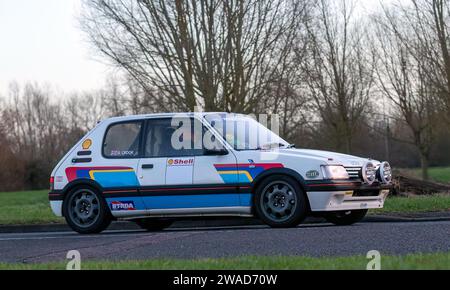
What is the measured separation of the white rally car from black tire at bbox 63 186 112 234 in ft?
0.05

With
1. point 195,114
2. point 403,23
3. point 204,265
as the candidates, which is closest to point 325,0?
point 403,23

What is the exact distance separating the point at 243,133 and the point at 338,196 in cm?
178

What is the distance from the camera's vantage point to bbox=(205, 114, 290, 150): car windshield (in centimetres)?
1205

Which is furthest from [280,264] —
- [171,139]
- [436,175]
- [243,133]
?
[436,175]

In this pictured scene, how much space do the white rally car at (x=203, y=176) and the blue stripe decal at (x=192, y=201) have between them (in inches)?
0.5

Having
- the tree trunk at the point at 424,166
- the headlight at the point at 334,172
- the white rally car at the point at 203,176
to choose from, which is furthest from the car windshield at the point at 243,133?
the tree trunk at the point at 424,166

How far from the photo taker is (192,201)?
38.9 ft

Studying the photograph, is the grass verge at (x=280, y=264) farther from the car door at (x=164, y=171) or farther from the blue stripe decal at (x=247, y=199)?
the car door at (x=164, y=171)

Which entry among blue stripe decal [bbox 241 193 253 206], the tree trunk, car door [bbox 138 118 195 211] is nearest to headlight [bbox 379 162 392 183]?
blue stripe decal [bbox 241 193 253 206]

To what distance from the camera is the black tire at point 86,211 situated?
1251 cm

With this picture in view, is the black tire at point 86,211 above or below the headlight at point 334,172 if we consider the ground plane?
below

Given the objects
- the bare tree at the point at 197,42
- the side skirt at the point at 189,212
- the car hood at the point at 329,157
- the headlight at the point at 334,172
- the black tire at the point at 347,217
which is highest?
the bare tree at the point at 197,42

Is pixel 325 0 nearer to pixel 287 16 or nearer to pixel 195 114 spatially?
pixel 287 16

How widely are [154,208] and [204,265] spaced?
5.10 meters
